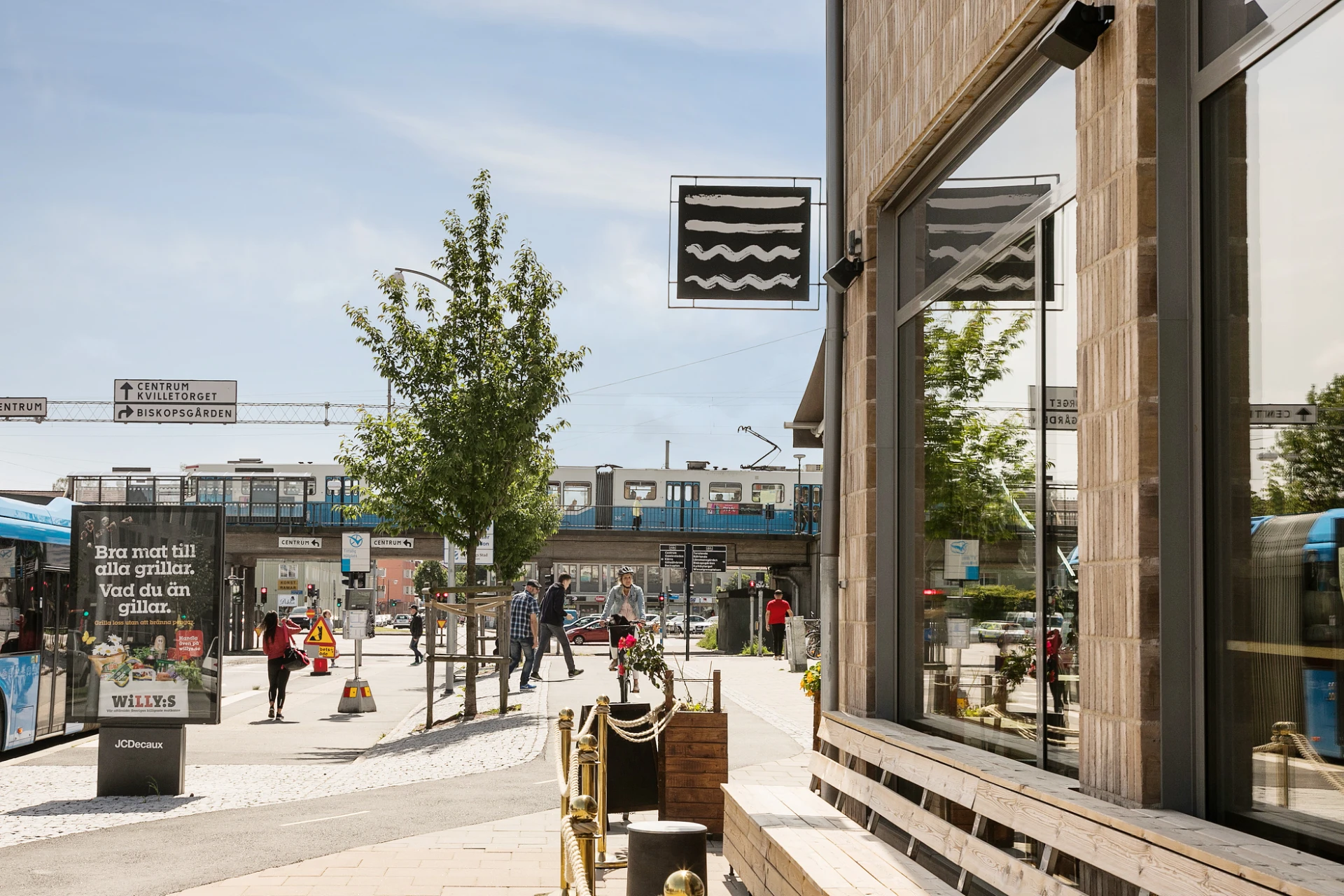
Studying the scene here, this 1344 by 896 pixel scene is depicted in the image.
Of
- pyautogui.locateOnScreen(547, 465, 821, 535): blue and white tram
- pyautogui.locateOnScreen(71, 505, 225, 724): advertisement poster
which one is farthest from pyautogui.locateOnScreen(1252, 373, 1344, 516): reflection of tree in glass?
pyautogui.locateOnScreen(547, 465, 821, 535): blue and white tram

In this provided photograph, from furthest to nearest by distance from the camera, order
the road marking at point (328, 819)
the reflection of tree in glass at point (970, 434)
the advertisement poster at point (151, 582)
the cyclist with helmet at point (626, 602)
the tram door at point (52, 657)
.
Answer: the cyclist with helmet at point (626, 602) → the tram door at point (52, 657) → the advertisement poster at point (151, 582) → the road marking at point (328, 819) → the reflection of tree in glass at point (970, 434)

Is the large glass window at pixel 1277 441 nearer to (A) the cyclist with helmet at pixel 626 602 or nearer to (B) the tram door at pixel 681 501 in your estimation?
(A) the cyclist with helmet at pixel 626 602

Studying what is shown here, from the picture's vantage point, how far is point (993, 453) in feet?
20.4

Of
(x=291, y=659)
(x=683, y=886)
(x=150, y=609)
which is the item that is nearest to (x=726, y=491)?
(x=291, y=659)

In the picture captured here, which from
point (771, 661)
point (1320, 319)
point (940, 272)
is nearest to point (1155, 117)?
point (1320, 319)

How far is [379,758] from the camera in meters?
13.7

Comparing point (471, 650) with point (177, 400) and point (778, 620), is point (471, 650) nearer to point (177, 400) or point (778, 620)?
point (177, 400)

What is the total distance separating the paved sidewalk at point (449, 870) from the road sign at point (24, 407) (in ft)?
68.3

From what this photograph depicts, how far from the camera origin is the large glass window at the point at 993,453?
5.34 m

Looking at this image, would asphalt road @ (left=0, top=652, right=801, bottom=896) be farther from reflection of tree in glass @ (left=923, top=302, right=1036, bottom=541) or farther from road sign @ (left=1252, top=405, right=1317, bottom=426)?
road sign @ (left=1252, top=405, right=1317, bottom=426)

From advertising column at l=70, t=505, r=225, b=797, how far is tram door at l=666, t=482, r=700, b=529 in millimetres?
41735

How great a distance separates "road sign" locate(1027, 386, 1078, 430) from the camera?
527 cm

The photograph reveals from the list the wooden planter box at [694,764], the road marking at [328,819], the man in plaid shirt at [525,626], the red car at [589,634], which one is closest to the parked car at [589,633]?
the red car at [589,634]

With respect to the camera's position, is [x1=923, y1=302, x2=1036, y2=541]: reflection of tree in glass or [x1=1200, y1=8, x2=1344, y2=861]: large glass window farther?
[x1=923, y1=302, x2=1036, y2=541]: reflection of tree in glass
